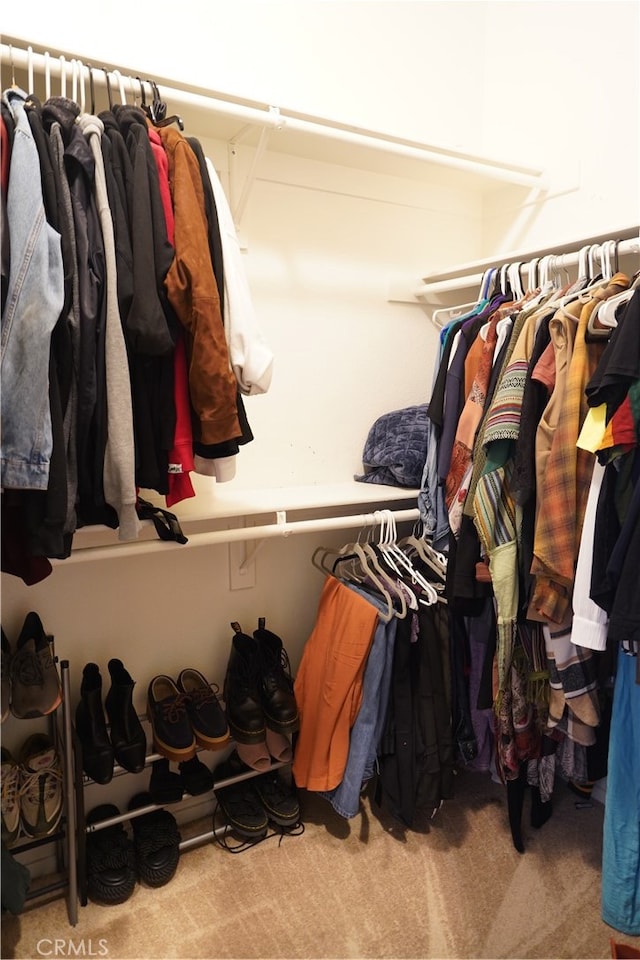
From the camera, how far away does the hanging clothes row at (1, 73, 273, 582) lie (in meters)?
0.95

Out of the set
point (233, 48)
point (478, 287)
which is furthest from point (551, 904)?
point (233, 48)

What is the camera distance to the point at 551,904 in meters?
1.50

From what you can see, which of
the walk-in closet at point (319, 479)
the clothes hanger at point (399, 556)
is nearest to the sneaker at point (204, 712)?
the walk-in closet at point (319, 479)

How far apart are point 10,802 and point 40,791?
0.21 ft

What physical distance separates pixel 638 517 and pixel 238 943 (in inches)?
50.2

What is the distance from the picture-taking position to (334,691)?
5.35 ft

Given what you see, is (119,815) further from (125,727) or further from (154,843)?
(125,727)

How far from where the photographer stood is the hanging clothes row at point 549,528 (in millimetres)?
1177

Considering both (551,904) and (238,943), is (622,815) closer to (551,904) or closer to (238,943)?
(551,904)

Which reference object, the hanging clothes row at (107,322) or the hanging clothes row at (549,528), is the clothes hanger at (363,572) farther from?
the hanging clothes row at (107,322)

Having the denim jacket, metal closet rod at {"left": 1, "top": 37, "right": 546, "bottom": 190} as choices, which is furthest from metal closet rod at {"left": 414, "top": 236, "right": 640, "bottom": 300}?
the denim jacket

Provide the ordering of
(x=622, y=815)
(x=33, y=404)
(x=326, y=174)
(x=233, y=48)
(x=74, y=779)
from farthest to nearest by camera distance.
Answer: (x=326, y=174), (x=233, y=48), (x=74, y=779), (x=622, y=815), (x=33, y=404)

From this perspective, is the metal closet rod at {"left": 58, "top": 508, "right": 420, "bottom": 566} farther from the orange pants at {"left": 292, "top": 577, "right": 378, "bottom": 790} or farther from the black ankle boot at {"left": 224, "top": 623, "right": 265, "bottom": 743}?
the black ankle boot at {"left": 224, "top": 623, "right": 265, "bottom": 743}

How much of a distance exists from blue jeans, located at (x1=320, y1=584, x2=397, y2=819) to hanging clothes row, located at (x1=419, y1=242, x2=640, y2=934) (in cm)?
19
